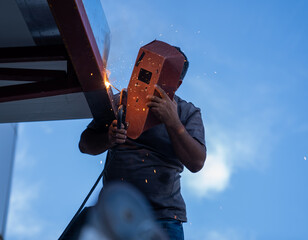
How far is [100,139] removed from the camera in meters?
1.65

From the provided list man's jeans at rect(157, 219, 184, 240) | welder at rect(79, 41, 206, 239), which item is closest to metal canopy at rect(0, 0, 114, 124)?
welder at rect(79, 41, 206, 239)


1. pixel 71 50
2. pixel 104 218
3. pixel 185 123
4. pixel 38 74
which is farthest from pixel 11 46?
pixel 104 218

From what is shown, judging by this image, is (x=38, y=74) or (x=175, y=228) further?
(x=38, y=74)

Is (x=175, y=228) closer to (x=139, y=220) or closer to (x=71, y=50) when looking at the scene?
(x=139, y=220)

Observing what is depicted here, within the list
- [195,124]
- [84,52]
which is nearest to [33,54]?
[84,52]

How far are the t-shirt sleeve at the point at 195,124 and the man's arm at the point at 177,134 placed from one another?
0.05 metres

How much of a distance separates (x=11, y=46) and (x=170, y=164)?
2410mm

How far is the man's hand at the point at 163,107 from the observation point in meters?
1.45

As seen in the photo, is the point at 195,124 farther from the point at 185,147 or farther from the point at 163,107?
the point at 163,107

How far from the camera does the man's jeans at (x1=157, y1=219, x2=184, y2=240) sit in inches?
56.7

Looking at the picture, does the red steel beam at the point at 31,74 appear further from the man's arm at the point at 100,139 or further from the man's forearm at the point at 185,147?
the man's forearm at the point at 185,147

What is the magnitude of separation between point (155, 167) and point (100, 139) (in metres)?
0.27

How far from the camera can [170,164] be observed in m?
1.64

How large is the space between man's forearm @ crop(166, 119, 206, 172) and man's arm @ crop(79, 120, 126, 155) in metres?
0.20
